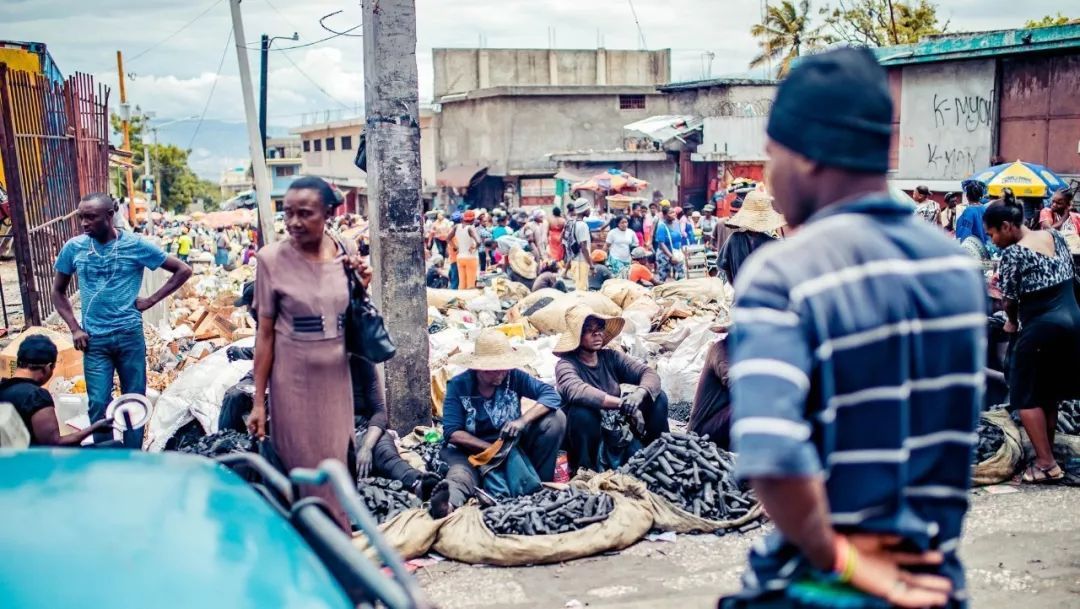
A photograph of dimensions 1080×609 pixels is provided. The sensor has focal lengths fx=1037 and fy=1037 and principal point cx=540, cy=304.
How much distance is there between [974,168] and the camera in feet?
65.2

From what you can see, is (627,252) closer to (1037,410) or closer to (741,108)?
(1037,410)

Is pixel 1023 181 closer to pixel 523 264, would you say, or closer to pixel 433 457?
pixel 523 264

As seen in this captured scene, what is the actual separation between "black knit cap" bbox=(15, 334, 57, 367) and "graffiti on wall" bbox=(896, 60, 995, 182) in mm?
18148

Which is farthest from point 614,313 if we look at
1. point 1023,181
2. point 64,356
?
point 1023,181

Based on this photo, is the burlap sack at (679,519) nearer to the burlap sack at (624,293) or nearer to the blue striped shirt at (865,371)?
the blue striped shirt at (865,371)

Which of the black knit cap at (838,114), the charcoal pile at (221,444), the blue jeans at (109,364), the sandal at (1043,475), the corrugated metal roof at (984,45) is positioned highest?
the corrugated metal roof at (984,45)

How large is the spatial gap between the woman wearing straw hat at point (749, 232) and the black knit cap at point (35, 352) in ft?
14.1

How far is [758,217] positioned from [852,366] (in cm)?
585

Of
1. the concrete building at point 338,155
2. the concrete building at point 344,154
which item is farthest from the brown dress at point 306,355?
the concrete building at point 338,155

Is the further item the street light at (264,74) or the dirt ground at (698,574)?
the street light at (264,74)

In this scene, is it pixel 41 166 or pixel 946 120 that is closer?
pixel 41 166

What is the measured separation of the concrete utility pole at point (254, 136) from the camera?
1271cm

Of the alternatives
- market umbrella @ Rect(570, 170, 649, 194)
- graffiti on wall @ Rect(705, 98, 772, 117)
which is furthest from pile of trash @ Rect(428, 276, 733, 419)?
graffiti on wall @ Rect(705, 98, 772, 117)

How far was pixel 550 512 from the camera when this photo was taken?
6.04 meters
